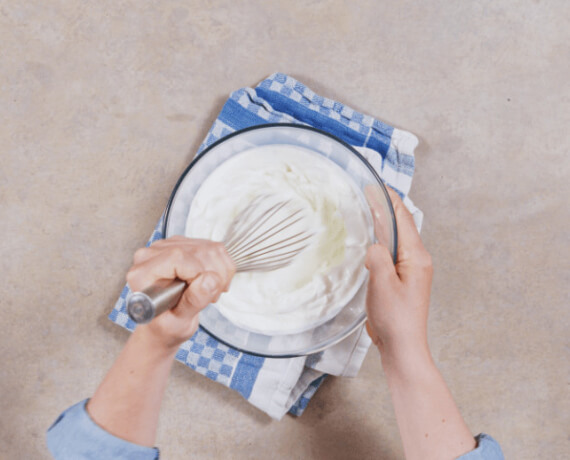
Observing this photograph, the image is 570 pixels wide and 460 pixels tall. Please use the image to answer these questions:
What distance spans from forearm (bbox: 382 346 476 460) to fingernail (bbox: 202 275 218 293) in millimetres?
228

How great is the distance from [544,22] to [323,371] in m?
0.58

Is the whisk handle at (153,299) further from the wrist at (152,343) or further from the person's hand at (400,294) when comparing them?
the person's hand at (400,294)

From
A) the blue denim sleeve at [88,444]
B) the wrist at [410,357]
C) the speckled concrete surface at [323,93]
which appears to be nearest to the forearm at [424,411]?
the wrist at [410,357]

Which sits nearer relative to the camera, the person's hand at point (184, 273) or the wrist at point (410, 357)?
the person's hand at point (184, 273)

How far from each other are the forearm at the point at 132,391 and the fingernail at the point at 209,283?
11cm

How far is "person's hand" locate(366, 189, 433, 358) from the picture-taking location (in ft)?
1.56

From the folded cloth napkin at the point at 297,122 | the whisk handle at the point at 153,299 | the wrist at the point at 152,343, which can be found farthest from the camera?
the folded cloth napkin at the point at 297,122

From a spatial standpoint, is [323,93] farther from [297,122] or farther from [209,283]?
[209,283]

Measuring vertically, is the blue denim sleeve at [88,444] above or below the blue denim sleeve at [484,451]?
below

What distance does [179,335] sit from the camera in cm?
43

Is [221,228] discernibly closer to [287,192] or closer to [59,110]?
[287,192]

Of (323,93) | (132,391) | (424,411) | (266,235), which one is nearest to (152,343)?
(132,391)

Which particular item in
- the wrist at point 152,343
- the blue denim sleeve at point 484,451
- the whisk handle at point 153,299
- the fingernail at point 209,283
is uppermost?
the fingernail at point 209,283

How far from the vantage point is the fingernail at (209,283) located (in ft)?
1.22
